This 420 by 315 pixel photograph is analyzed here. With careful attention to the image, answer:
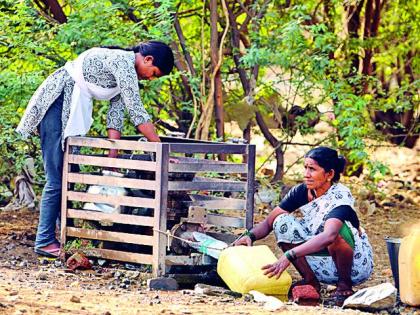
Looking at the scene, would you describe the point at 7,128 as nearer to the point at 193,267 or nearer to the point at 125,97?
the point at 125,97

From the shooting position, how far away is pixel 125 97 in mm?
6695

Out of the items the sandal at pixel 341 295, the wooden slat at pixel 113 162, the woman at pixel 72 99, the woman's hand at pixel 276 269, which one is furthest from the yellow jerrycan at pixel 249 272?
the woman at pixel 72 99

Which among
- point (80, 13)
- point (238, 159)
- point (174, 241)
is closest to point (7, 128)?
point (80, 13)

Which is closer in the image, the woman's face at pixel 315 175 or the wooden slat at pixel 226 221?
the woman's face at pixel 315 175

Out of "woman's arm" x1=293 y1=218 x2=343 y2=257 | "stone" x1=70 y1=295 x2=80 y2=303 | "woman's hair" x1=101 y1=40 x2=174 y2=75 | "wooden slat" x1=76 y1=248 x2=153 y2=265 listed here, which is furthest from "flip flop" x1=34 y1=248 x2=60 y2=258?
"woman's arm" x1=293 y1=218 x2=343 y2=257

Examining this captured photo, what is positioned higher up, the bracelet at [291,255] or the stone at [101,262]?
the bracelet at [291,255]

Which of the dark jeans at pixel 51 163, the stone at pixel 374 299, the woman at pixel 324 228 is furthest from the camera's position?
the dark jeans at pixel 51 163

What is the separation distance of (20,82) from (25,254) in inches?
59.9

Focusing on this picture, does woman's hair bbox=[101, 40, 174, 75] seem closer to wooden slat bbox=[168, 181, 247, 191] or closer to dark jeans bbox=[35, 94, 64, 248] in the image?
dark jeans bbox=[35, 94, 64, 248]

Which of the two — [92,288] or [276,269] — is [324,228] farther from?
[92,288]

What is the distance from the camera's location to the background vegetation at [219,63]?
8406 mm

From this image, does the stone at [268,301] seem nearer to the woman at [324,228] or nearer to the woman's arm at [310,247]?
the woman's arm at [310,247]

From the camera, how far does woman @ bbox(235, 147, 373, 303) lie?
6.09 m

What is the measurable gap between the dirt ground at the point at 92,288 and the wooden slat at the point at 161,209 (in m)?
0.17
